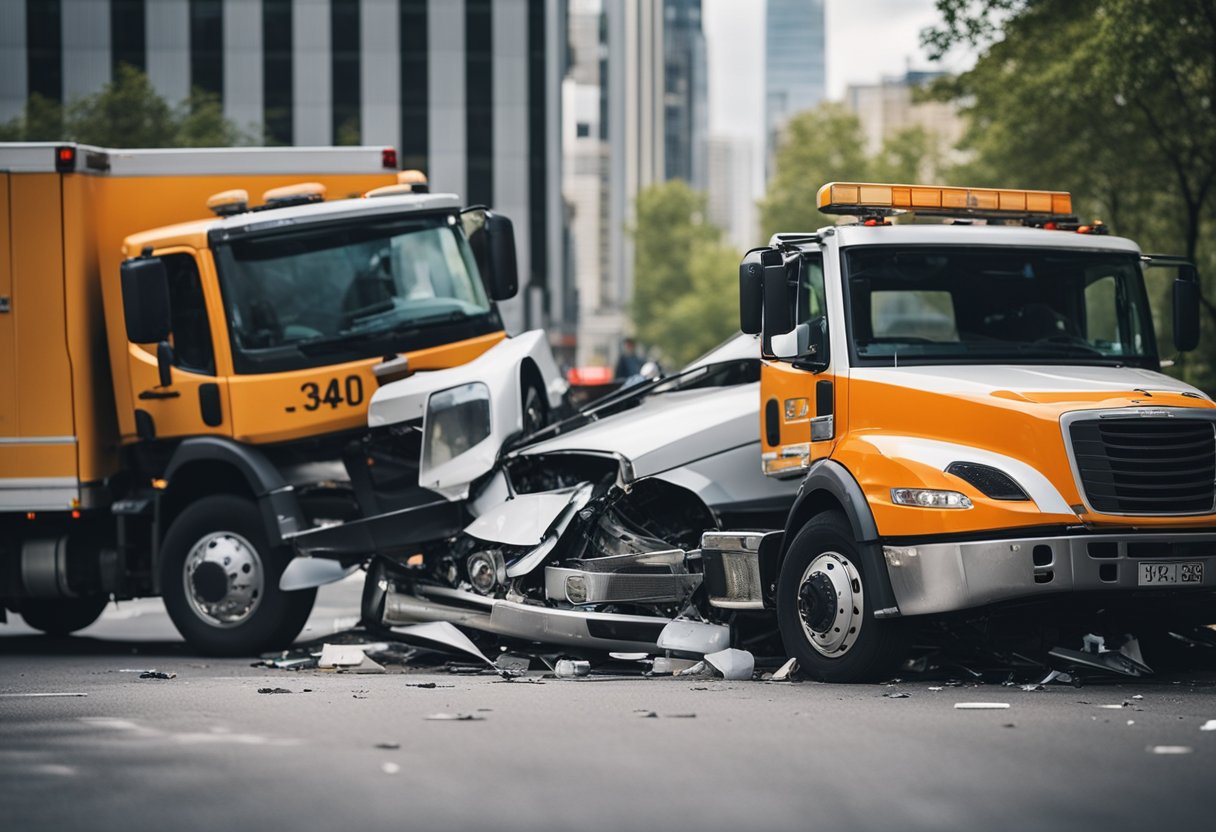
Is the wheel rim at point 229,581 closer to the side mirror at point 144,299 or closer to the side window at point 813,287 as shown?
the side mirror at point 144,299

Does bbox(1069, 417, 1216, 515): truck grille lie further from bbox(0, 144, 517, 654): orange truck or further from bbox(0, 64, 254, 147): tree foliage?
bbox(0, 64, 254, 147): tree foliage

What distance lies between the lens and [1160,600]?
8359 mm

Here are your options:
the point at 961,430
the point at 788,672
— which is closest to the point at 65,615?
the point at 788,672

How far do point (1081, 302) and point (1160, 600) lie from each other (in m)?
1.84

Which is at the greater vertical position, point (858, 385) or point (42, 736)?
point (858, 385)

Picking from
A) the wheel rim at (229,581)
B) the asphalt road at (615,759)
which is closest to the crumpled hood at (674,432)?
the asphalt road at (615,759)

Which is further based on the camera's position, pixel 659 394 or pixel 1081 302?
pixel 659 394

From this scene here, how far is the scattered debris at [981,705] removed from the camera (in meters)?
7.58

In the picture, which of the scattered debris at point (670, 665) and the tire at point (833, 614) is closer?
the tire at point (833, 614)

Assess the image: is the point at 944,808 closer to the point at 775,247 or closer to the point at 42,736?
the point at 42,736

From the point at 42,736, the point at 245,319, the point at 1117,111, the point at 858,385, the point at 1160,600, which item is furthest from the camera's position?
the point at 1117,111

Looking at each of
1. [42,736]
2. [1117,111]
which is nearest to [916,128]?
[1117,111]

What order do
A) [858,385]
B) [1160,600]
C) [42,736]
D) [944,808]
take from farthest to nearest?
[858,385]
[1160,600]
[42,736]
[944,808]

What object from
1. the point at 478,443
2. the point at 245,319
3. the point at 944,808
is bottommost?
the point at 944,808
